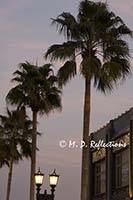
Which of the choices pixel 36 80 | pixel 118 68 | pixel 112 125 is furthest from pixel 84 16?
pixel 112 125

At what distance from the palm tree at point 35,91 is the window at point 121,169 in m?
6.91

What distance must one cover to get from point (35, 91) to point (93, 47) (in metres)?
10.6

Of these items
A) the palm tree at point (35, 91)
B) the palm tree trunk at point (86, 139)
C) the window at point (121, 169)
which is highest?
the palm tree at point (35, 91)

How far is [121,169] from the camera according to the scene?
131 ft

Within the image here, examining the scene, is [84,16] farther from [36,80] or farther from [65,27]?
[36,80]

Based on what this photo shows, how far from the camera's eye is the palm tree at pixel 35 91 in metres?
34.3

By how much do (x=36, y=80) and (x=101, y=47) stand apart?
35.3 ft

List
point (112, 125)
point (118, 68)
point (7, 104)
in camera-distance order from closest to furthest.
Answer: point (118, 68) < point (7, 104) < point (112, 125)

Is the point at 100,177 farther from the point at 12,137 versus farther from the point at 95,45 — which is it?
the point at 95,45

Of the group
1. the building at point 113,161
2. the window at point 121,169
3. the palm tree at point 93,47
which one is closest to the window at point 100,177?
the building at point 113,161

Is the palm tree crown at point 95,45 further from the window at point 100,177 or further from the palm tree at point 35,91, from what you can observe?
the window at point 100,177

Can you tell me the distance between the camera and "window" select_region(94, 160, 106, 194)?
43938 millimetres

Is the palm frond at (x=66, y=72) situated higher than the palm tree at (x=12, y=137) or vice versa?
the palm tree at (x=12, y=137)

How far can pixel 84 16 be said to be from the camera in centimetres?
2489
